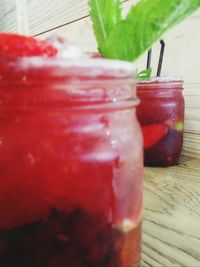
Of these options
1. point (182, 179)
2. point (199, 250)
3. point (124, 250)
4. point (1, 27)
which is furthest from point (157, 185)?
point (1, 27)

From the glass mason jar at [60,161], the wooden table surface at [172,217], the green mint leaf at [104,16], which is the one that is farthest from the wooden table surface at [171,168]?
the green mint leaf at [104,16]

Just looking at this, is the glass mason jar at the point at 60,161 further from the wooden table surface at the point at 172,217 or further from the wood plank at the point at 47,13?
the wood plank at the point at 47,13

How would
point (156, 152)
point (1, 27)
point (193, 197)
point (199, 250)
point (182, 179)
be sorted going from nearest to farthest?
point (199, 250), point (193, 197), point (182, 179), point (156, 152), point (1, 27)

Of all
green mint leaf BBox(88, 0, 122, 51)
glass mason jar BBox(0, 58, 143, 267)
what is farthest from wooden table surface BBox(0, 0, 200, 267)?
green mint leaf BBox(88, 0, 122, 51)

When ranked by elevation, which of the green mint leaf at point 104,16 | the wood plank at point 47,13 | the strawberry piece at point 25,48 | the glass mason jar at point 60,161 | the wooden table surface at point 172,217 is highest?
the wood plank at point 47,13

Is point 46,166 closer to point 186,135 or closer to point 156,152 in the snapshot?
point 156,152

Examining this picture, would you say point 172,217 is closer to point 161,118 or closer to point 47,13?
point 161,118

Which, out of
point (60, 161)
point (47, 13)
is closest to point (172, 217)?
point (60, 161)
